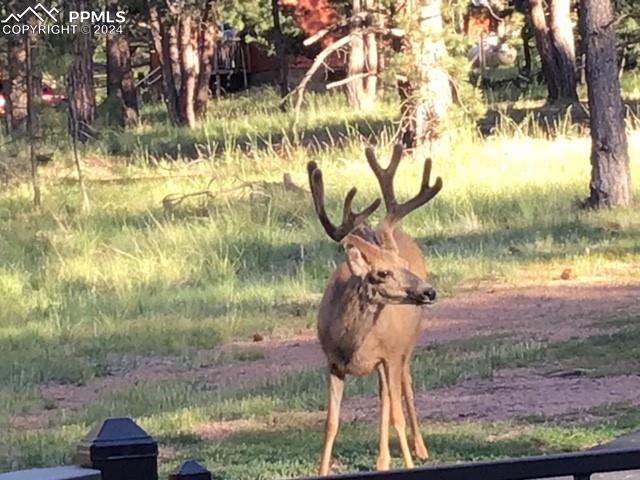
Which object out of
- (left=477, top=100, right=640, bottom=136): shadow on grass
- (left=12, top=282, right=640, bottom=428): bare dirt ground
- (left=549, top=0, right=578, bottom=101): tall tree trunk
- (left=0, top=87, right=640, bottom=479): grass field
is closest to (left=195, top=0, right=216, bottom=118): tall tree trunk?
(left=477, top=100, right=640, bottom=136): shadow on grass

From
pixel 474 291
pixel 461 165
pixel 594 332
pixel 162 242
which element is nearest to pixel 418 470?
pixel 594 332

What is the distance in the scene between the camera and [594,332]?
11.4 meters

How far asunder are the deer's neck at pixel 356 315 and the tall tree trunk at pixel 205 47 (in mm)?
33304

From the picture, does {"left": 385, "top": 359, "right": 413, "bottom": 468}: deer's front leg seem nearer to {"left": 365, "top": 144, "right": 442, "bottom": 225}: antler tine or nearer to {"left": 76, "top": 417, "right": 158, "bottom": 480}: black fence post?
{"left": 365, "top": 144, "right": 442, "bottom": 225}: antler tine

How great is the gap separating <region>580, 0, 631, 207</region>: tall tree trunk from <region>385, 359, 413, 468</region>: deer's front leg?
34.4 feet

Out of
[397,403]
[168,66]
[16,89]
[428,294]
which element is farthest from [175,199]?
[168,66]

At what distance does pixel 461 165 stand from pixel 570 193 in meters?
2.77

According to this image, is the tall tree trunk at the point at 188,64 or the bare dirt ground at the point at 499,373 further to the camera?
the tall tree trunk at the point at 188,64

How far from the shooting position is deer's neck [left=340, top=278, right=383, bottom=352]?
6.82m

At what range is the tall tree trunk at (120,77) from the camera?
40.8 metres

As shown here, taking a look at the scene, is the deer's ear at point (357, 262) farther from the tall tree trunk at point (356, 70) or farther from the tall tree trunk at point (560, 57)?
the tall tree trunk at point (356, 70)

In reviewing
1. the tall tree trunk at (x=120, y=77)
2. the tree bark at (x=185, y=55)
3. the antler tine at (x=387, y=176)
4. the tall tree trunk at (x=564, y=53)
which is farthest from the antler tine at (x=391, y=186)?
the tall tree trunk at (x=120, y=77)

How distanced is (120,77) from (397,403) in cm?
3643

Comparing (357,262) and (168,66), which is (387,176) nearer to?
(357,262)
